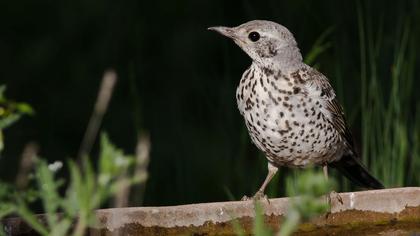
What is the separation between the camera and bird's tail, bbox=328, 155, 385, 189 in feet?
17.6

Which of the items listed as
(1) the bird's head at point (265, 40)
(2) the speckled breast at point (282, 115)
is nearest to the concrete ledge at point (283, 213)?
(2) the speckled breast at point (282, 115)

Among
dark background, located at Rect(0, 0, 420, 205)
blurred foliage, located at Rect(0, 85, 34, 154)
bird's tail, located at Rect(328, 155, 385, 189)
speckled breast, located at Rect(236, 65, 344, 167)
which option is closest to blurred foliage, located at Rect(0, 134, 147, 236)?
blurred foliage, located at Rect(0, 85, 34, 154)

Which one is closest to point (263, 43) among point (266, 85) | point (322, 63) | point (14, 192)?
point (266, 85)

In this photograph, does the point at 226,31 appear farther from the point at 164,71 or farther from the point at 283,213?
the point at 164,71

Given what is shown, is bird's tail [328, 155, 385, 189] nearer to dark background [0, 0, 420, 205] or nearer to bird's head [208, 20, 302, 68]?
dark background [0, 0, 420, 205]

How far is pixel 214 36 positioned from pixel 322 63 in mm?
1977

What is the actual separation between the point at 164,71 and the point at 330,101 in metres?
3.00

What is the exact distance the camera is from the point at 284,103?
4.78 metres

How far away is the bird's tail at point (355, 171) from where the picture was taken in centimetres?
535

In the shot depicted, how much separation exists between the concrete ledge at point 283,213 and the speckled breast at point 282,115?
0.81 m

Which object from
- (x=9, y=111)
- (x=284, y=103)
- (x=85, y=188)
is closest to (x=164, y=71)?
(x=284, y=103)

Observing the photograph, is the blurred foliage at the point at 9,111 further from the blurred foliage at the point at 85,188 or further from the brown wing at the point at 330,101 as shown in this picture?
the brown wing at the point at 330,101

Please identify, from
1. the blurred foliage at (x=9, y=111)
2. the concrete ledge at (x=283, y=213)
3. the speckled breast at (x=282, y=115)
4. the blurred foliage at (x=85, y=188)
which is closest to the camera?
the blurred foliage at (x=85, y=188)

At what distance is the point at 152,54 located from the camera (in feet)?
26.3
